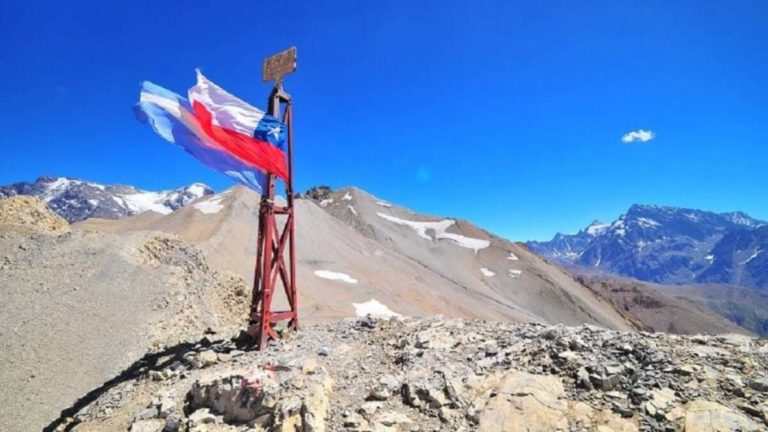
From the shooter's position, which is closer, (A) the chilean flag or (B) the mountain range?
(A) the chilean flag

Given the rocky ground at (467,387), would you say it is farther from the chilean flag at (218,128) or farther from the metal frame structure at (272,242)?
the chilean flag at (218,128)

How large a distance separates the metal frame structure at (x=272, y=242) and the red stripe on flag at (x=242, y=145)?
1.51 ft

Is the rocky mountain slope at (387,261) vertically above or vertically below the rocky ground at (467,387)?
above

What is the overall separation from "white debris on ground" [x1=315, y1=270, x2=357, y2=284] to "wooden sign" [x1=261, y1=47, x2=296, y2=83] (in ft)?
165

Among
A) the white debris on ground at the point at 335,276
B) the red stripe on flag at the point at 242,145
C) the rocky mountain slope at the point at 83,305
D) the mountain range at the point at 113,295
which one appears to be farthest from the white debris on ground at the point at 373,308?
the red stripe on flag at the point at 242,145

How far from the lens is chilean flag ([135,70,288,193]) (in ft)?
38.7

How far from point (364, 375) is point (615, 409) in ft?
16.4

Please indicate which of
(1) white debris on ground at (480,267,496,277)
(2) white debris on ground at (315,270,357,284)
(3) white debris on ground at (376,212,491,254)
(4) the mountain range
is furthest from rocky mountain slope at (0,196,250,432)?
(3) white debris on ground at (376,212,491,254)

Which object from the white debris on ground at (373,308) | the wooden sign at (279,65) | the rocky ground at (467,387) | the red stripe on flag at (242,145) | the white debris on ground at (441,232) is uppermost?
the white debris on ground at (441,232)

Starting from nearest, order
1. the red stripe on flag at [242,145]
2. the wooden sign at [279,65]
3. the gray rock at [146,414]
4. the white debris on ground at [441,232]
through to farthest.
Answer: the gray rock at [146,414] < the red stripe on flag at [242,145] < the wooden sign at [279,65] < the white debris on ground at [441,232]

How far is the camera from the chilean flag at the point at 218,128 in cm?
1180

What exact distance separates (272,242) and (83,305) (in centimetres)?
1131

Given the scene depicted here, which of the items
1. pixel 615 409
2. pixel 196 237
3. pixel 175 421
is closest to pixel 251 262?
pixel 196 237

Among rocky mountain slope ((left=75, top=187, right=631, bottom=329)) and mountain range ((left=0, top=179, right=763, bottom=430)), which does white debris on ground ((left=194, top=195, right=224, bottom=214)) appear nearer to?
rocky mountain slope ((left=75, top=187, right=631, bottom=329))
